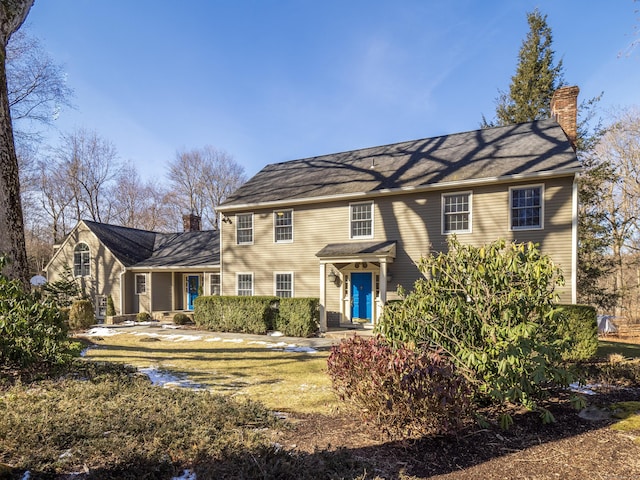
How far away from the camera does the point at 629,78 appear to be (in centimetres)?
854

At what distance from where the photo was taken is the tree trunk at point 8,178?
6555 millimetres

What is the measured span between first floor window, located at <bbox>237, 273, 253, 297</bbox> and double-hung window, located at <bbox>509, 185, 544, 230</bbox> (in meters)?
10.4

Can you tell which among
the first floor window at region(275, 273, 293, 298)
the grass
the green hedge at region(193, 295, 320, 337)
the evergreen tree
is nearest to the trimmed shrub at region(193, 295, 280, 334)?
the green hedge at region(193, 295, 320, 337)

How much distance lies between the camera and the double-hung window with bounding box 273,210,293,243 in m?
15.3

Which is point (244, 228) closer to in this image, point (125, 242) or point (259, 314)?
point (259, 314)

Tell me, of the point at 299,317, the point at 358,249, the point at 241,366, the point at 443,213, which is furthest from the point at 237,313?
the point at 443,213

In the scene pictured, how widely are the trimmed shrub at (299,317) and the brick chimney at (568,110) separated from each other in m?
11.0

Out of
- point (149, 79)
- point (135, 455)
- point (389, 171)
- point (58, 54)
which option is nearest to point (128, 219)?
point (58, 54)

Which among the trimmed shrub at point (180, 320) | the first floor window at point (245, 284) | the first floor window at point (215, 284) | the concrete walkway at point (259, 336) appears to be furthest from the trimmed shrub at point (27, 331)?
the first floor window at point (215, 284)

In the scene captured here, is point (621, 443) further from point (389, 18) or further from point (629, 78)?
point (389, 18)

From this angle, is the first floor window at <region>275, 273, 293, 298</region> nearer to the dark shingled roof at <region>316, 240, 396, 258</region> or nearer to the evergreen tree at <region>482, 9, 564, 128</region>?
the dark shingled roof at <region>316, 240, 396, 258</region>

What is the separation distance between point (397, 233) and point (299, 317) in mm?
4673

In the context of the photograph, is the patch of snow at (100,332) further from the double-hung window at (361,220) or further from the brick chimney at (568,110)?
the brick chimney at (568,110)

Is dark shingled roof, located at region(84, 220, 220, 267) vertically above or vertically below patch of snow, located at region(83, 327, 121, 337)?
above
